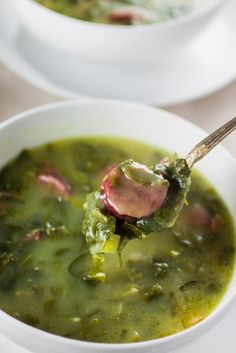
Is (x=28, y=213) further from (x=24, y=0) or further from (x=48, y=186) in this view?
(x=24, y=0)

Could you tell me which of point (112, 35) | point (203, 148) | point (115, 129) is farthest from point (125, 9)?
point (203, 148)

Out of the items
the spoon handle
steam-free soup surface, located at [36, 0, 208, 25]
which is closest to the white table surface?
steam-free soup surface, located at [36, 0, 208, 25]

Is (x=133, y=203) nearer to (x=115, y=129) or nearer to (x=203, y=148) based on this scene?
(x=203, y=148)

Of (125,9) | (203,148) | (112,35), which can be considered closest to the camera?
(203,148)

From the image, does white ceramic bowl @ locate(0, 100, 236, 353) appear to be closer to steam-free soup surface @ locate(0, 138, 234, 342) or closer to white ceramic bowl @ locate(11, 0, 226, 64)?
steam-free soup surface @ locate(0, 138, 234, 342)

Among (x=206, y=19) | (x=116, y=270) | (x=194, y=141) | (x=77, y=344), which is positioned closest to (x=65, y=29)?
(x=206, y=19)

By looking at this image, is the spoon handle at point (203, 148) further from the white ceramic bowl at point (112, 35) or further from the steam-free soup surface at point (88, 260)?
the white ceramic bowl at point (112, 35)

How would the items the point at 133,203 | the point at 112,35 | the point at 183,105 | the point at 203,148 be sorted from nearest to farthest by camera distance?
the point at 133,203, the point at 203,148, the point at 112,35, the point at 183,105

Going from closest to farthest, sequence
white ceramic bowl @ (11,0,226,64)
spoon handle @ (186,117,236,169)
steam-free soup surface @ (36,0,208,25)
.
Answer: spoon handle @ (186,117,236,169) < white ceramic bowl @ (11,0,226,64) < steam-free soup surface @ (36,0,208,25)
